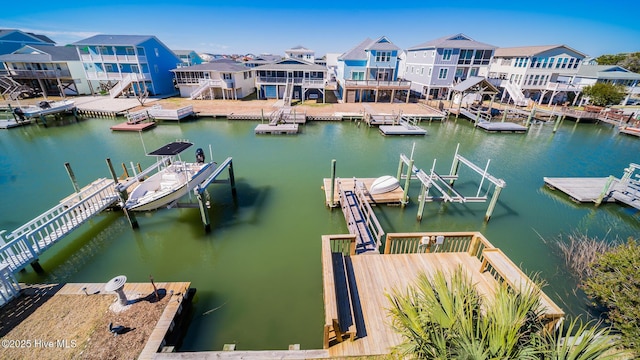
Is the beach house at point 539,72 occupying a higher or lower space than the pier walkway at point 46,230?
higher

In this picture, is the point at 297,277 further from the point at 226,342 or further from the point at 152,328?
the point at 152,328

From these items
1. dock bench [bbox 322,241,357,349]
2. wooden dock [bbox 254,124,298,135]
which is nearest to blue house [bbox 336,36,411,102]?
wooden dock [bbox 254,124,298,135]

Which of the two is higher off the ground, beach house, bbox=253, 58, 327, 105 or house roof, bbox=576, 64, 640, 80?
house roof, bbox=576, 64, 640, 80

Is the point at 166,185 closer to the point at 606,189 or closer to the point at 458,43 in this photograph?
the point at 606,189

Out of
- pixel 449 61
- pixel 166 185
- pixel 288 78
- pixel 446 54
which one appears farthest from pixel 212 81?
pixel 449 61

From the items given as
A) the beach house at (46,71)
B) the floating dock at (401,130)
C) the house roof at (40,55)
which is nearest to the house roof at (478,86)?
the floating dock at (401,130)

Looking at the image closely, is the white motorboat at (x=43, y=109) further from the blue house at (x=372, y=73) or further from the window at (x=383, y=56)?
the window at (x=383, y=56)

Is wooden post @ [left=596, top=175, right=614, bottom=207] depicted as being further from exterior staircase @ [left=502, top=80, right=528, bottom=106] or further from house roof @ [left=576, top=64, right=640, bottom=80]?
house roof @ [left=576, top=64, right=640, bottom=80]
